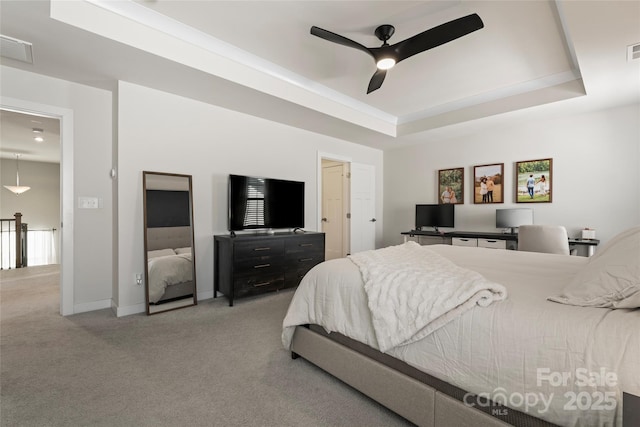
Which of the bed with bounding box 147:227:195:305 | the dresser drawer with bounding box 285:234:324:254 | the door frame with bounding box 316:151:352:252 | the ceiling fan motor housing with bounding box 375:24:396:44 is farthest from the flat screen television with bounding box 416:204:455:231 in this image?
the bed with bounding box 147:227:195:305

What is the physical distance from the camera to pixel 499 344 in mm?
1120

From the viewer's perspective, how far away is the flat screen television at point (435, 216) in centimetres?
509

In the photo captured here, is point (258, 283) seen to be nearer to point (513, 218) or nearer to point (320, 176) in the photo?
point (320, 176)

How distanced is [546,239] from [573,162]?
1579 mm

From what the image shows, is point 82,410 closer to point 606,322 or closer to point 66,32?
point 606,322

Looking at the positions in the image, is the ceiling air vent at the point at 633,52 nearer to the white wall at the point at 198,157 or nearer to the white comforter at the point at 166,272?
the white wall at the point at 198,157

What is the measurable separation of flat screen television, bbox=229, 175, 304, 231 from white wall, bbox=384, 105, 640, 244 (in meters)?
2.85

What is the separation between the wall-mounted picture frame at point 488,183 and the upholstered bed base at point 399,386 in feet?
13.7

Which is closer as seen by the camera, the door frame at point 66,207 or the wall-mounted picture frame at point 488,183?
the door frame at point 66,207

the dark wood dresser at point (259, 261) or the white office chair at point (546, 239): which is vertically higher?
the white office chair at point (546, 239)

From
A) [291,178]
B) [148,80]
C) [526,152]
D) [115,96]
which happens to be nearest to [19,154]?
[115,96]

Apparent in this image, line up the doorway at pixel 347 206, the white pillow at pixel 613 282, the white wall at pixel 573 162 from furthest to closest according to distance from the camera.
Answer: the doorway at pixel 347 206 → the white wall at pixel 573 162 → the white pillow at pixel 613 282

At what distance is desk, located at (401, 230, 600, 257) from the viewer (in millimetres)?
3799
